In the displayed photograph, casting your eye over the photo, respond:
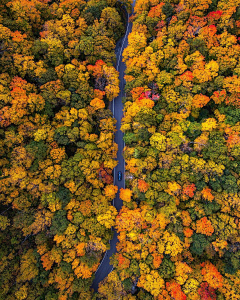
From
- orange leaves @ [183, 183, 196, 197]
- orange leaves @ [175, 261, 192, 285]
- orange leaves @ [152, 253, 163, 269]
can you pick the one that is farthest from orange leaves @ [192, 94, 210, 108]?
orange leaves @ [175, 261, 192, 285]

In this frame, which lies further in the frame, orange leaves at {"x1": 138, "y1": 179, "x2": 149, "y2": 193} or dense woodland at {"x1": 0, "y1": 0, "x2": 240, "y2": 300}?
orange leaves at {"x1": 138, "y1": 179, "x2": 149, "y2": 193}

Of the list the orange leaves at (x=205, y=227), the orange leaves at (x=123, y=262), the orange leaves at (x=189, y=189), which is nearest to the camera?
the orange leaves at (x=205, y=227)

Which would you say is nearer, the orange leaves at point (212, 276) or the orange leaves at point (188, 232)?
the orange leaves at point (212, 276)

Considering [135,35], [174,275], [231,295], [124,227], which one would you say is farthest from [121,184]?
[135,35]

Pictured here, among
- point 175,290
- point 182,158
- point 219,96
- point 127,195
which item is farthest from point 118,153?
point 175,290

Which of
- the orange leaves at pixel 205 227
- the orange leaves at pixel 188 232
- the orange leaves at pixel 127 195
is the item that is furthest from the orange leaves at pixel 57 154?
the orange leaves at pixel 205 227

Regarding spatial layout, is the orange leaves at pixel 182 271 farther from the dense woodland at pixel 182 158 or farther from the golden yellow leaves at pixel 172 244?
the golden yellow leaves at pixel 172 244

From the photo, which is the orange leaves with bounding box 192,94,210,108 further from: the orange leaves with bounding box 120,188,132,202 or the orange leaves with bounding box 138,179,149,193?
the orange leaves with bounding box 120,188,132,202
